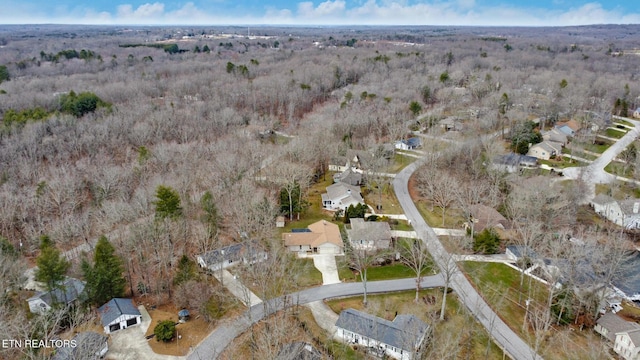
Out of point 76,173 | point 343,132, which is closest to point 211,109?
point 343,132

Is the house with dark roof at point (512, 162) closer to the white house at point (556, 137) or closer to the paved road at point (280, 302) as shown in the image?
the white house at point (556, 137)

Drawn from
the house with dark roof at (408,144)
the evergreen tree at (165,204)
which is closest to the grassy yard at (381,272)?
the evergreen tree at (165,204)

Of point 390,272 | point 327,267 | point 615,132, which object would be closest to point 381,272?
point 390,272

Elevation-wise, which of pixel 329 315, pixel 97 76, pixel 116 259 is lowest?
pixel 329 315

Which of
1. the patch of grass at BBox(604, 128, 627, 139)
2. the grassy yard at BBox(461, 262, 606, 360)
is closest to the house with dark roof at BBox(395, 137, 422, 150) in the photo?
the grassy yard at BBox(461, 262, 606, 360)

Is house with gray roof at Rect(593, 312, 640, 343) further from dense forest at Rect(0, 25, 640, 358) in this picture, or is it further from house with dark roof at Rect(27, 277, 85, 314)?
house with dark roof at Rect(27, 277, 85, 314)

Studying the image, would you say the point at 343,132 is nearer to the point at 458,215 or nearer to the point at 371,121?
the point at 371,121
